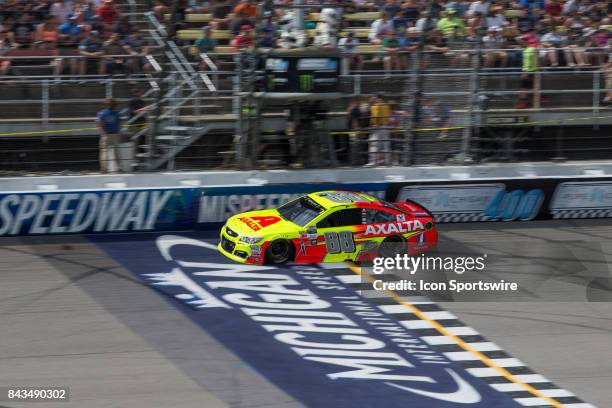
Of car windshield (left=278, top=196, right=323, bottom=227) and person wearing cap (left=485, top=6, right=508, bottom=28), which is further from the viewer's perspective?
person wearing cap (left=485, top=6, right=508, bottom=28)

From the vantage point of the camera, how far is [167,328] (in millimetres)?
11977

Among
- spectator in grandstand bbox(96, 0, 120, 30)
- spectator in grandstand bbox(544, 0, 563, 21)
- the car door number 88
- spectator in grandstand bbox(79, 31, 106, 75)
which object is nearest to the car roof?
the car door number 88

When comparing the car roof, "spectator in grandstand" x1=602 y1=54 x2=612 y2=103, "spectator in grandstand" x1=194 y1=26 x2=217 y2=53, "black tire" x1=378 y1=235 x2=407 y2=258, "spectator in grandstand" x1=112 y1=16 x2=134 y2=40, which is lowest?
"black tire" x1=378 y1=235 x2=407 y2=258

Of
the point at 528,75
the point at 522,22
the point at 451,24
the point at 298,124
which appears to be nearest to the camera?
the point at 298,124

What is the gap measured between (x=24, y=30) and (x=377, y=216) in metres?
8.09

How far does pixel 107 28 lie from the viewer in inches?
722

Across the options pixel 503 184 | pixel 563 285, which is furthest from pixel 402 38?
pixel 563 285

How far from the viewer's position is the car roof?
14.9 metres

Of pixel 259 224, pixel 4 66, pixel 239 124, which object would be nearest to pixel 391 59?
pixel 239 124

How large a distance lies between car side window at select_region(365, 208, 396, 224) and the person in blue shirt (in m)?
4.92

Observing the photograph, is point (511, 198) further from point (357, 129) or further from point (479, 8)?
point (479, 8)

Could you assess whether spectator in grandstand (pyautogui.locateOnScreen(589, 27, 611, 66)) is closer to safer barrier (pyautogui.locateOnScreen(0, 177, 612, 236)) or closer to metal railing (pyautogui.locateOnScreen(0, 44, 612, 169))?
metal railing (pyautogui.locateOnScreen(0, 44, 612, 169))

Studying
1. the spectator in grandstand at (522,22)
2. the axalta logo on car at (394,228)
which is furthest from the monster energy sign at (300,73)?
the spectator in grandstand at (522,22)

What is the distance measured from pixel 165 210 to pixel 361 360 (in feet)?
20.9
